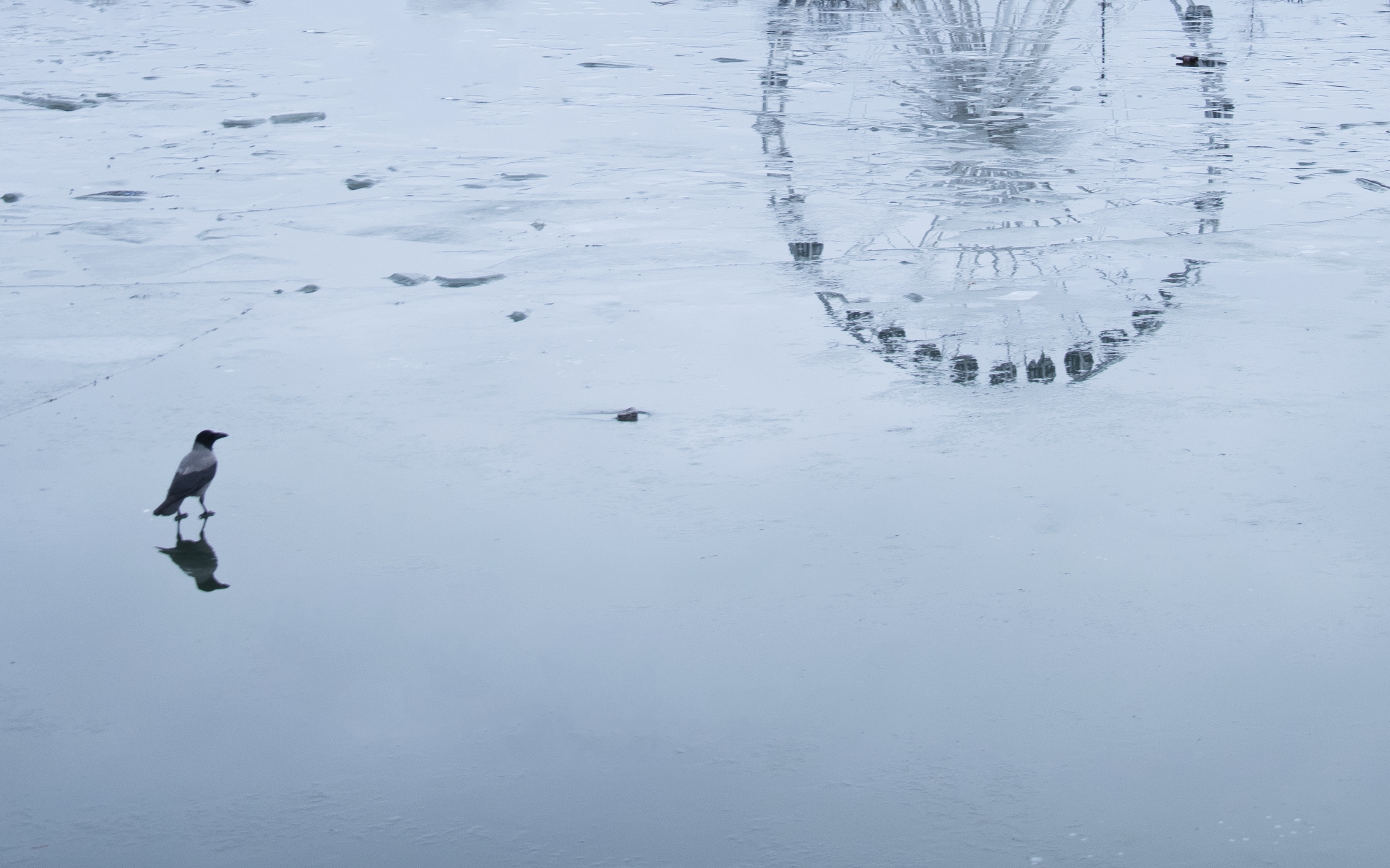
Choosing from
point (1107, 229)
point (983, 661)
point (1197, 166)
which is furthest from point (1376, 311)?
point (983, 661)

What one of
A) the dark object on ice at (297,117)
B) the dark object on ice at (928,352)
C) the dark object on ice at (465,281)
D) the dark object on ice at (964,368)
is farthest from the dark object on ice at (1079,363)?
the dark object on ice at (297,117)

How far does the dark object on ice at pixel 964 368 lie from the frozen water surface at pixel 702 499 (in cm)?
3

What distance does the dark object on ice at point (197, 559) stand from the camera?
434 cm

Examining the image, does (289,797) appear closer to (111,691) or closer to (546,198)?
(111,691)

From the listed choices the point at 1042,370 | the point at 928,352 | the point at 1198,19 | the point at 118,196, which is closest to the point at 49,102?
the point at 118,196

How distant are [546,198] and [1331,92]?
6.74m

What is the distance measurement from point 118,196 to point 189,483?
4.97m

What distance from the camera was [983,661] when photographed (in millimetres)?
3793

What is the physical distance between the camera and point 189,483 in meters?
4.67

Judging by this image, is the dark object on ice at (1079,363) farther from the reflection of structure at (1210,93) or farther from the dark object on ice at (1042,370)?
the reflection of structure at (1210,93)

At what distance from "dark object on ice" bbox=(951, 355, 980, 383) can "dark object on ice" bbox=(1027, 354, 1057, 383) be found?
0.20 m

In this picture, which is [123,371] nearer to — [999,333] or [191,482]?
[191,482]

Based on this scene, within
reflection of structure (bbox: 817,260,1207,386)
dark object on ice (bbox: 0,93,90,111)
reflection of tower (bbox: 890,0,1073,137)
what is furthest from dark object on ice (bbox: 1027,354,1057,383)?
dark object on ice (bbox: 0,93,90,111)

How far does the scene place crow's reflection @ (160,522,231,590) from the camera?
4.34m
